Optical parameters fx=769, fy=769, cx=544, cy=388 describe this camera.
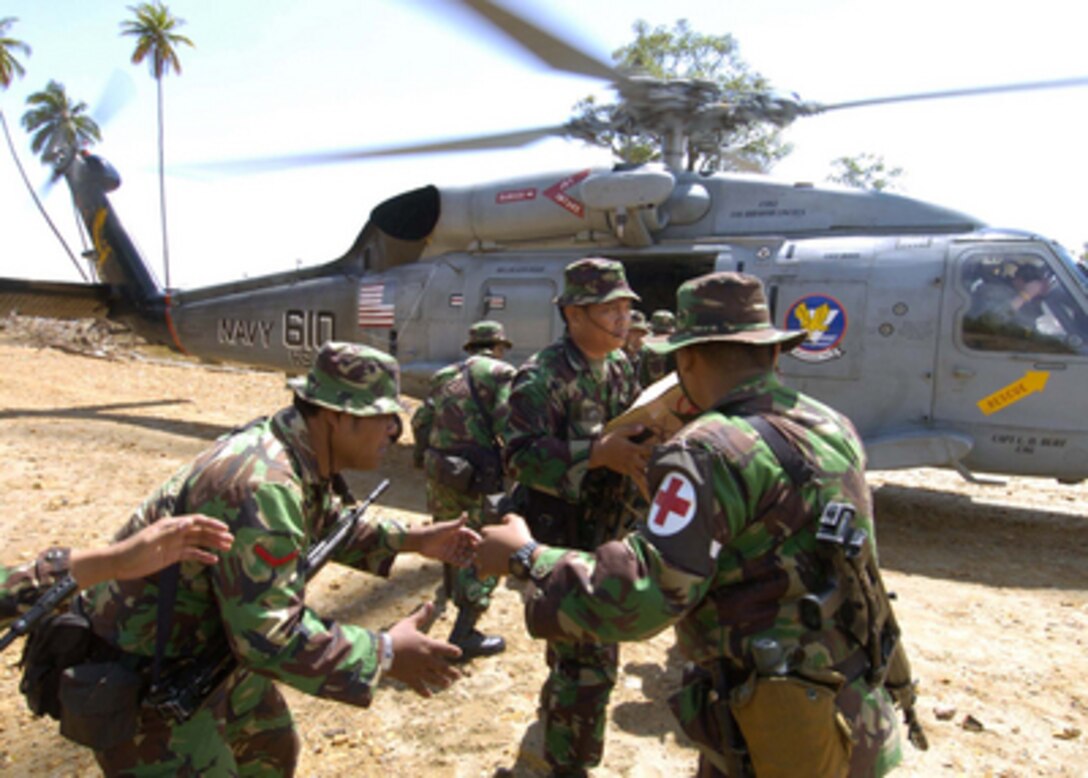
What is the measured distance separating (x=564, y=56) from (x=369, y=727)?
3.22m

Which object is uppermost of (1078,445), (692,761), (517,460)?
(517,460)

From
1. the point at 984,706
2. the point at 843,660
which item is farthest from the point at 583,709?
the point at 984,706

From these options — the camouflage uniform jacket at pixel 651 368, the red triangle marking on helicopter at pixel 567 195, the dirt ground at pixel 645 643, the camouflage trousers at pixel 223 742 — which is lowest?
the dirt ground at pixel 645 643

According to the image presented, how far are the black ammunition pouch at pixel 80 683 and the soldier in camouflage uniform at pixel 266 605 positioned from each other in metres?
0.05

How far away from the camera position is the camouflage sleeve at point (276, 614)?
1.82 m

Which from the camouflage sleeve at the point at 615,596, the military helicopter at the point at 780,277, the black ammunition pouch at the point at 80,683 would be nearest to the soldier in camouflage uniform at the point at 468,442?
the military helicopter at the point at 780,277

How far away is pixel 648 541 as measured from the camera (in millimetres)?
1726

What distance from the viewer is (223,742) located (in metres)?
2.10

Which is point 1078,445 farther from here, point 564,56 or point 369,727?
point 369,727

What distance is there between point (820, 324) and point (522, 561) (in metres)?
5.31

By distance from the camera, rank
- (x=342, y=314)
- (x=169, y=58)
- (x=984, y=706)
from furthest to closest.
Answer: (x=169, y=58), (x=342, y=314), (x=984, y=706)

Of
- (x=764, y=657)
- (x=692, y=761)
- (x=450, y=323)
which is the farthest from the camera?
(x=450, y=323)

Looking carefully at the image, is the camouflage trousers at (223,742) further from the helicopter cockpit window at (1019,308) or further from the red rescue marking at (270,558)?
the helicopter cockpit window at (1019,308)

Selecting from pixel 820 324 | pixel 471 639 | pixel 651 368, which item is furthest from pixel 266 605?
pixel 820 324
